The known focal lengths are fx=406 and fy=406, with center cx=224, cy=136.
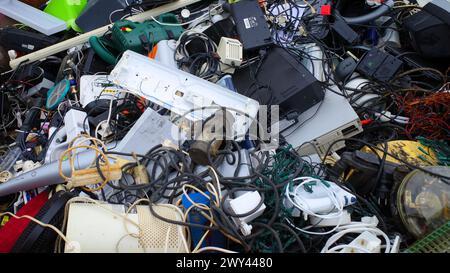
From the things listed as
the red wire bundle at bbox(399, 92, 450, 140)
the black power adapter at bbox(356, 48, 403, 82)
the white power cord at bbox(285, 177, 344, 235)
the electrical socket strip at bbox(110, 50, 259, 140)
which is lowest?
the red wire bundle at bbox(399, 92, 450, 140)

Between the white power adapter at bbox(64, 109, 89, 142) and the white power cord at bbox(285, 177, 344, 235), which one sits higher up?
the white power adapter at bbox(64, 109, 89, 142)

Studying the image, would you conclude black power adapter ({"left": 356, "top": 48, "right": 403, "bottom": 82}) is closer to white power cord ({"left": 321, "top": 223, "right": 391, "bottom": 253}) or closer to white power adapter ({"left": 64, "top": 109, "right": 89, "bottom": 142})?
white power cord ({"left": 321, "top": 223, "right": 391, "bottom": 253})

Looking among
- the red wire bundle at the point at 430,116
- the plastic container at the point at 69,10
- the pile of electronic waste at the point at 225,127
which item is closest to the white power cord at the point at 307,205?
the pile of electronic waste at the point at 225,127

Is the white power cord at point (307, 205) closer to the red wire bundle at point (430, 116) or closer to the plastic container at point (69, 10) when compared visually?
the red wire bundle at point (430, 116)

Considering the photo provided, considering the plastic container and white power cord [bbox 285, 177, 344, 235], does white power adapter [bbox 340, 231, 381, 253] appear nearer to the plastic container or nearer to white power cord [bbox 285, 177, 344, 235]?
white power cord [bbox 285, 177, 344, 235]

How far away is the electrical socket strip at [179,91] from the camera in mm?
1696

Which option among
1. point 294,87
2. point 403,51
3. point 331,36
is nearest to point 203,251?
point 294,87

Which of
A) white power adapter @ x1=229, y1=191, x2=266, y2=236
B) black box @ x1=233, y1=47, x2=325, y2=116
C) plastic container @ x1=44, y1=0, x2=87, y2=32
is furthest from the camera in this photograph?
plastic container @ x1=44, y1=0, x2=87, y2=32

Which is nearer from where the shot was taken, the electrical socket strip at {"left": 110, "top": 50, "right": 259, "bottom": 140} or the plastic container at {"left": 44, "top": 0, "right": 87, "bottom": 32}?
the electrical socket strip at {"left": 110, "top": 50, "right": 259, "bottom": 140}

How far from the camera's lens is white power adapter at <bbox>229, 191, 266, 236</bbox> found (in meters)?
1.28

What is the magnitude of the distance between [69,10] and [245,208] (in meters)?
1.94

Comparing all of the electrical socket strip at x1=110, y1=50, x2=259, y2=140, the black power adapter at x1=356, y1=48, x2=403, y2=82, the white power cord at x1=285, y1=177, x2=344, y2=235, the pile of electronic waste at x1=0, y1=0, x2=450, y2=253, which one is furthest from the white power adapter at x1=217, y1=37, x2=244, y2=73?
the white power cord at x1=285, y1=177, x2=344, y2=235

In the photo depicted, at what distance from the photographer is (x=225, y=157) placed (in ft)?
5.06

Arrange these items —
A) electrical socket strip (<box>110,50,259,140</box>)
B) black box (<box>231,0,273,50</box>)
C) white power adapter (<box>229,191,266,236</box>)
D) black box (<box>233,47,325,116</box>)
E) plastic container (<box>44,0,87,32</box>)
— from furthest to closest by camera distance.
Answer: plastic container (<box>44,0,87,32</box>) < black box (<box>231,0,273,50</box>) < black box (<box>233,47,325,116</box>) < electrical socket strip (<box>110,50,259,140</box>) < white power adapter (<box>229,191,266,236</box>)
